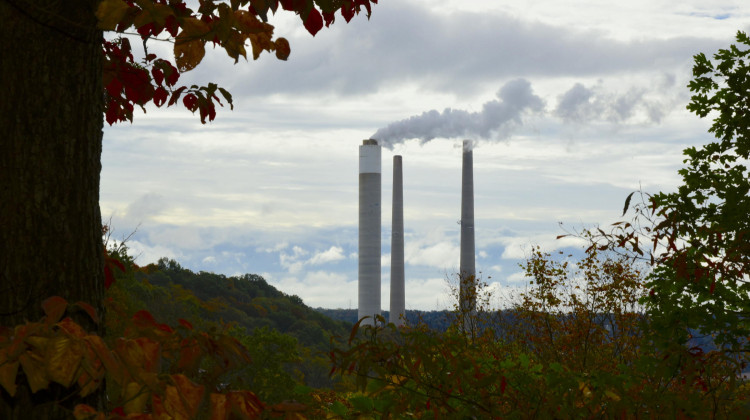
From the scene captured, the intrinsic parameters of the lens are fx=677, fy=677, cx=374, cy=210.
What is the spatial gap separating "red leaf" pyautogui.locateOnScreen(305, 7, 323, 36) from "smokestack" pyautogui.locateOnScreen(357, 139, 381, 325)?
43892mm

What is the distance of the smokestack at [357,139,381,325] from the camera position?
4753 centimetres

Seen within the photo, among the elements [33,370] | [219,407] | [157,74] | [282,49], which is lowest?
[219,407]

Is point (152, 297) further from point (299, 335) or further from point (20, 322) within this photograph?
point (20, 322)

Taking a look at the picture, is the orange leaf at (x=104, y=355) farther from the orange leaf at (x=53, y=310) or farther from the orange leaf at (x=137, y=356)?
the orange leaf at (x=53, y=310)

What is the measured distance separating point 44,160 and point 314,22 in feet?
4.67

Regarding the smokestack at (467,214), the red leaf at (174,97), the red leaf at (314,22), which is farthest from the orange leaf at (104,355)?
the smokestack at (467,214)

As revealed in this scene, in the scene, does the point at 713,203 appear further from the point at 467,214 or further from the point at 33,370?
the point at 467,214

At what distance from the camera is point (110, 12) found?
260cm

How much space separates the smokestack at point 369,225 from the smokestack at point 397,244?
1.20 metres

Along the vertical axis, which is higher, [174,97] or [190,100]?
[174,97]

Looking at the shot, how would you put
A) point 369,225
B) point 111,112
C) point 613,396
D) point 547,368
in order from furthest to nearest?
point 369,225
point 547,368
point 111,112
point 613,396

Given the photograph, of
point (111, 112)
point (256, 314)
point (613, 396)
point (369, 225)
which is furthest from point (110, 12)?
point (369, 225)

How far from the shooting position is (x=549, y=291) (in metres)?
14.4

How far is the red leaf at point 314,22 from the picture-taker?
3370 millimetres
